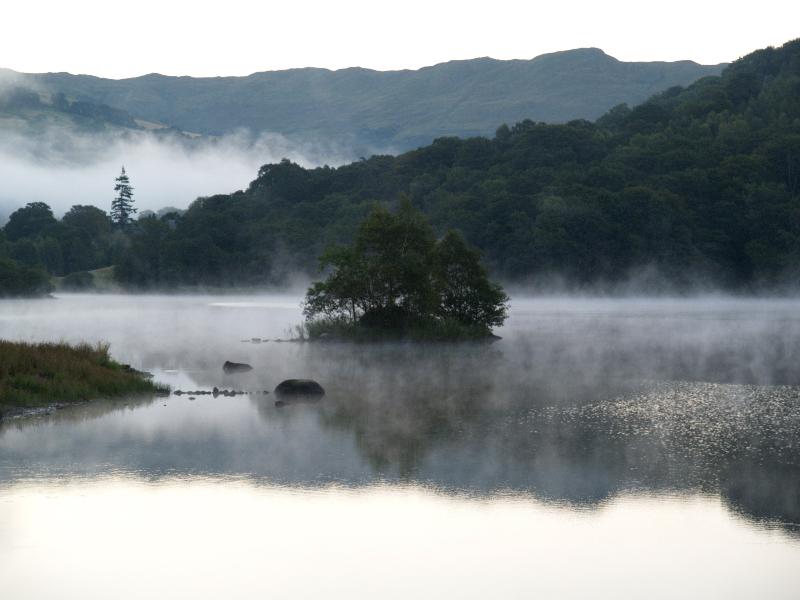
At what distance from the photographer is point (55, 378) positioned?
127 ft

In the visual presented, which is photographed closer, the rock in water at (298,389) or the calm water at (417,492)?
the calm water at (417,492)

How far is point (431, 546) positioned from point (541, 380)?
95.2 feet

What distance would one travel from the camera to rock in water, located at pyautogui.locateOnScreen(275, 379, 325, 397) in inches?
1622

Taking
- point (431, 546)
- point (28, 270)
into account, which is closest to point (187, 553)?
point (431, 546)

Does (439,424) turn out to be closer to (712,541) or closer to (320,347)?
(712,541)

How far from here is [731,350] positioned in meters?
64.1

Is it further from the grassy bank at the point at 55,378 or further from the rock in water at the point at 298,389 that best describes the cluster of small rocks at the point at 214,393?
the rock in water at the point at 298,389

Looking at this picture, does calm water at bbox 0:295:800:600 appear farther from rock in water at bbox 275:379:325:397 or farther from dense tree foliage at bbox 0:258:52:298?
dense tree foliage at bbox 0:258:52:298

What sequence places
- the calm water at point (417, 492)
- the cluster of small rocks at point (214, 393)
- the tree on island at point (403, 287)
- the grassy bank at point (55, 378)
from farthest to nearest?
the tree on island at point (403, 287), the cluster of small rocks at point (214, 393), the grassy bank at point (55, 378), the calm water at point (417, 492)

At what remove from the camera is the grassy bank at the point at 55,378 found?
36500mm

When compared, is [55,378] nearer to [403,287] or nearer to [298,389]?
[298,389]

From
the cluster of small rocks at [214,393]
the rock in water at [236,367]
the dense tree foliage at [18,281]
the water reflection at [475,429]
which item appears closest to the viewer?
the water reflection at [475,429]

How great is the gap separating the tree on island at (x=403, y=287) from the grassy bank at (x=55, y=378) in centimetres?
2839

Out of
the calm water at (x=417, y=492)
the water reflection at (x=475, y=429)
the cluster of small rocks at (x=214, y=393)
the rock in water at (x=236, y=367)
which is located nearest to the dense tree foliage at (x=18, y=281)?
the water reflection at (x=475, y=429)
